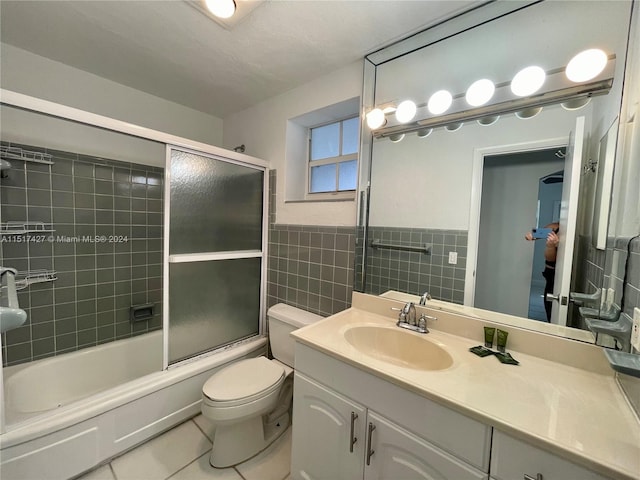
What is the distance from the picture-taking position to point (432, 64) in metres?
1.36

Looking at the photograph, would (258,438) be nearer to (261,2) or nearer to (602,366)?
(602,366)

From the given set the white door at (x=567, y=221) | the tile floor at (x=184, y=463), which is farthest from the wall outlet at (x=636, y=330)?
the tile floor at (x=184, y=463)

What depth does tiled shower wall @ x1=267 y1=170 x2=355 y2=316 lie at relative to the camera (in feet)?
5.54

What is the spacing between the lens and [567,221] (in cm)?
102

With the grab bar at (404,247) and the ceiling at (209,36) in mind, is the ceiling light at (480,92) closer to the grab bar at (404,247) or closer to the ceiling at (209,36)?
the ceiling at (209,36)

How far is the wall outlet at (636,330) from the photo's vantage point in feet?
2.23

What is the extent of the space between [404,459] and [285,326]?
3.51 feet

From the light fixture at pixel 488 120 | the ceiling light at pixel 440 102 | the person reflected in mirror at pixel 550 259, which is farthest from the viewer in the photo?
the ceiling light at pixel 440 102

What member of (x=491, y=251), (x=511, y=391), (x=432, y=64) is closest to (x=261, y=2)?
(x=432, y=64)

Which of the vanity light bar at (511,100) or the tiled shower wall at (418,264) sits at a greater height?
the vanity light bar at (511,100)

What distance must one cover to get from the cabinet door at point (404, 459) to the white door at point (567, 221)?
74 centimetres

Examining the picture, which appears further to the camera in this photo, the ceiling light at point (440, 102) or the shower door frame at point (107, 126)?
the ceiling light at point (440, 102)

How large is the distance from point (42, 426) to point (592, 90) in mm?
2714

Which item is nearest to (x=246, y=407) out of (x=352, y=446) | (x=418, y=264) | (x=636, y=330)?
(x=352, y=446)
